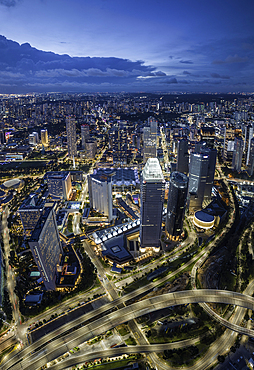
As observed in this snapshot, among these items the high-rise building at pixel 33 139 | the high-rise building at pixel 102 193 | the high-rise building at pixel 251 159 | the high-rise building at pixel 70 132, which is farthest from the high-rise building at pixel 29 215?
the high-rise building at pixel 33 139

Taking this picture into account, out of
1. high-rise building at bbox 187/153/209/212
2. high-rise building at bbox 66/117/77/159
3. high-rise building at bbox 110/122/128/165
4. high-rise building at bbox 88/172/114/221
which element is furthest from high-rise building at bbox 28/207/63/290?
high-rise building at bbox 66/117/77/159

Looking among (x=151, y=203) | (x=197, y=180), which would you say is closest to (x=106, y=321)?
(x=151, y=203)

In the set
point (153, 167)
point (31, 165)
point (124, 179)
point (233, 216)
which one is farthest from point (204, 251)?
point (31, 165)

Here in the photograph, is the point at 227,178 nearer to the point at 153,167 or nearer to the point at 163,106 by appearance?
the point at 153,167

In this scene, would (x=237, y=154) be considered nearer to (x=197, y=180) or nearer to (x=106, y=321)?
(x=197, y=180)

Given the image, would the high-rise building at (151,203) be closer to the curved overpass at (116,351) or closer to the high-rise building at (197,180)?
the curved overpass at (116,351)
